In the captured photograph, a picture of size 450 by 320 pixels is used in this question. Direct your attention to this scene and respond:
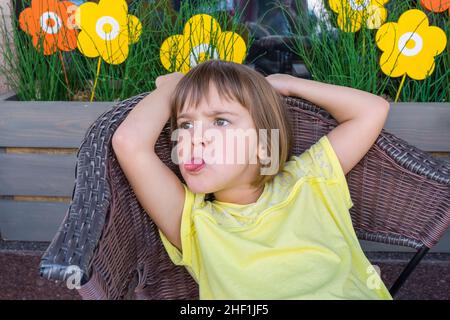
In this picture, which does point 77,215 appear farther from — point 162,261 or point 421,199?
point 421,199

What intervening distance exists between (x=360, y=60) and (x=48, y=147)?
45.7 inches

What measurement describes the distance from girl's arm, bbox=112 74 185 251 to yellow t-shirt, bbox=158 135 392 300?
30 mm

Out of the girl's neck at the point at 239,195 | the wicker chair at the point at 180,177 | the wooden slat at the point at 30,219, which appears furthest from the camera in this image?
the wooden slat at the point at 30,219

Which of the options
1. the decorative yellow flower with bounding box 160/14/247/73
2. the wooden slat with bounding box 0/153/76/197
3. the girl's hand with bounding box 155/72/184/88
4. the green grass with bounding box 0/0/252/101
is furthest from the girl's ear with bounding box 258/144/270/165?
the wooden slat with bounding box 0/153/76/197

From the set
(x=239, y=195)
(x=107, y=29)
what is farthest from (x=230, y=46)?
(x=239, y=195)

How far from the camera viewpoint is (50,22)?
193 cm

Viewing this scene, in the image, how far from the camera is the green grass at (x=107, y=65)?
1.92m

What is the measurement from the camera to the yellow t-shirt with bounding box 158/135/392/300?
3.66ft

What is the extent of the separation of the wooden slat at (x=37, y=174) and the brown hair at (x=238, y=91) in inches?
31.7

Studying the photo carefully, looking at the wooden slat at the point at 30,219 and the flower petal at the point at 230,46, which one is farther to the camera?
the wooden slat at the point at 30,219

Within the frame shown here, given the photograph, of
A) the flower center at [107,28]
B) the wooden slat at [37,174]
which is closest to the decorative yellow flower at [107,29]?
the flower center at [107,28]

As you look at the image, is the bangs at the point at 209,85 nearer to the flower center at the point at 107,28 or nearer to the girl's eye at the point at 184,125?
the girl's eye at the point at 184,125

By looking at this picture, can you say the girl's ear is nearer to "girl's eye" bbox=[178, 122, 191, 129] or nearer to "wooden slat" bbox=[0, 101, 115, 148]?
"girl's eye" bbox=[178, 122, 191, 129]

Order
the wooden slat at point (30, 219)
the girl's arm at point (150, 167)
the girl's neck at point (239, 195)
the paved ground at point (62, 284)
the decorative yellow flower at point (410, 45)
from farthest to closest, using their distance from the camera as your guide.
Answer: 1. the wooden slat at point (30, 219)
2. the paved ground at point (62, 284)
3. the decorative yellow flower at point (410, 45)
4. the girl's neck at point (239, 195)
5. the girl's arm at point (150, 167)
